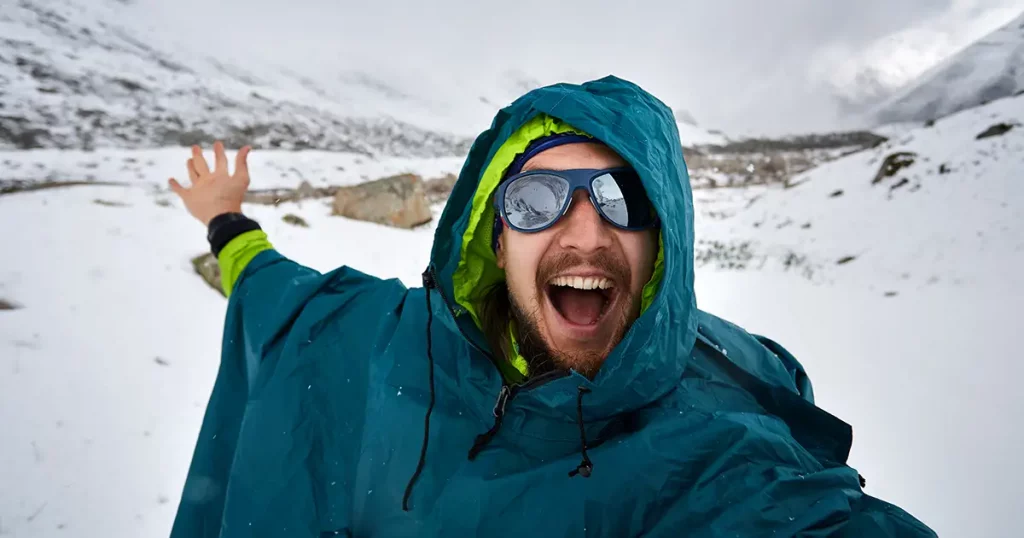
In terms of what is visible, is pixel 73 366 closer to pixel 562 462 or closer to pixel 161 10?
pixel 562 462

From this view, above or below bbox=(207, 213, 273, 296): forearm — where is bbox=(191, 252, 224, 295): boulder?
below

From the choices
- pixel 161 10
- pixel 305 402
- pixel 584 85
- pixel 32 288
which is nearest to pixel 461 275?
pixel 305 402

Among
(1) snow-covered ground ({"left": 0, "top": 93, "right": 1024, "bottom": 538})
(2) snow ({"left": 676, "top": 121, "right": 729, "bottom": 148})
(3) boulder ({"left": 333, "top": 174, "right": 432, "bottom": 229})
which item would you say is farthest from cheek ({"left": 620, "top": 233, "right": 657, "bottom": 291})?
(2) snow ({"left": 676, "top": 121, "right": 729, "bottom": 148})

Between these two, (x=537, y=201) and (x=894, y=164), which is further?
(x=894, y=164)

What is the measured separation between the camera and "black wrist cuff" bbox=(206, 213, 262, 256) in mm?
1982

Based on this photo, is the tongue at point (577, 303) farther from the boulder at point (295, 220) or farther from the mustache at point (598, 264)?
the boulder at point (295, 220)

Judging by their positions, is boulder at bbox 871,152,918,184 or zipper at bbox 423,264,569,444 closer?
zipper at bbox 423,264,569,444

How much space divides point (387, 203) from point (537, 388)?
9.60 meters

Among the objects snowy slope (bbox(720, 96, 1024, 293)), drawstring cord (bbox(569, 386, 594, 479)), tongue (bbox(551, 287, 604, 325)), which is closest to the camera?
drawstring cord (bbox(569, 386, 594, 479))

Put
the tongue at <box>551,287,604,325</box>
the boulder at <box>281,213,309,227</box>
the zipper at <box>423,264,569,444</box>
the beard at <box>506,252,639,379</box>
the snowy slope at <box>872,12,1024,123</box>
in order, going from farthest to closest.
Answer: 1. the snowy slope at <box>872,12,1024,123</box>
2. the boulder at <box>281,213,309,227</box>
3. the tongue at <box>551,287,604,325</box>
4. the beard at <box>506,252,639,379</box>
5. the zipper at <box>423,264,569,444</box>

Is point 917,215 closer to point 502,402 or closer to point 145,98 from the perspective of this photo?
point 502,402

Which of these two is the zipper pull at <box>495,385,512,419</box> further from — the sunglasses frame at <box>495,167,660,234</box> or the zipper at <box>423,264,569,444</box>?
→ the sunglasses frame at <box>495,167,660,234</box>

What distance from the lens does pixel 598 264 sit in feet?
4.77

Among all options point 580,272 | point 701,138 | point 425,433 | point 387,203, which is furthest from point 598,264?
point 701,138
